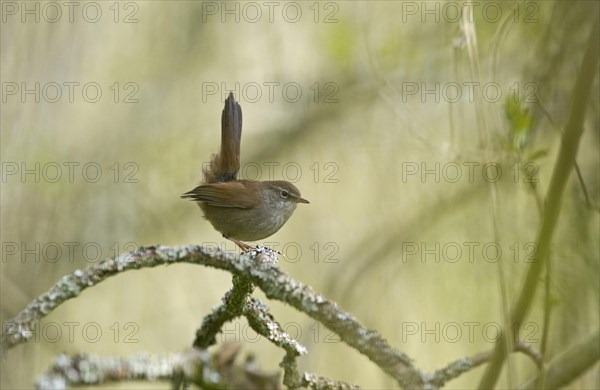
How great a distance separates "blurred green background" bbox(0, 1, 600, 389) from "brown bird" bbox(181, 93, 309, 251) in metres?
0.66

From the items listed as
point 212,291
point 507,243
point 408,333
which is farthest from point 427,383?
point 212,291

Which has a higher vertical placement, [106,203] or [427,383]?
[106,203]

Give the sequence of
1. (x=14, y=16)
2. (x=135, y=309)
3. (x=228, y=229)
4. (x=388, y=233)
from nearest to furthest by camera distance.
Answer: (x=228, y=229) → (x=388, y=233) → (x=14, y=16) → (x=135, y=309)

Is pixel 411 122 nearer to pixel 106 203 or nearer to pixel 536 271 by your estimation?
pixel 536 271

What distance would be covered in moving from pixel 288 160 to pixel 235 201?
2582 millimetres

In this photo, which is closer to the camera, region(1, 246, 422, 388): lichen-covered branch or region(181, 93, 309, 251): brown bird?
region(1, 246, 422, 388): lichen-covered branch

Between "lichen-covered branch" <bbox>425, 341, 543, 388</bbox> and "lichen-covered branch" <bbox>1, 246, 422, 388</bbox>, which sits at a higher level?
"lichen-covered branch" <bbox>1, 246, 422, 388</bbox>

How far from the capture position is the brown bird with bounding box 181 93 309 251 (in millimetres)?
4457

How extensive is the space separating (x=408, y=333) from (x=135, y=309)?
2514 millimetres

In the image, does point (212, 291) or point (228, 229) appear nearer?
point (228, 229)

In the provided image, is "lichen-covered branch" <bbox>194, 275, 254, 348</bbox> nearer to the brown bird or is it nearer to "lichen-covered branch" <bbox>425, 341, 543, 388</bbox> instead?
"lichen-covered branch" <bbox>425, 341, 543, 388</bbox>

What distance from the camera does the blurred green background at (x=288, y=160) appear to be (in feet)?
14.8

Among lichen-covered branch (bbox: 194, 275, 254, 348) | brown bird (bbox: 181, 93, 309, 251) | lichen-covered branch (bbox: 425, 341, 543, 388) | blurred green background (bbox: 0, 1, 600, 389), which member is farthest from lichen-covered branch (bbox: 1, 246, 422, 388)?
brown bird (bbox: 181, 93, 309, 251)

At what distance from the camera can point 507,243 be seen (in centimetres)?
412
